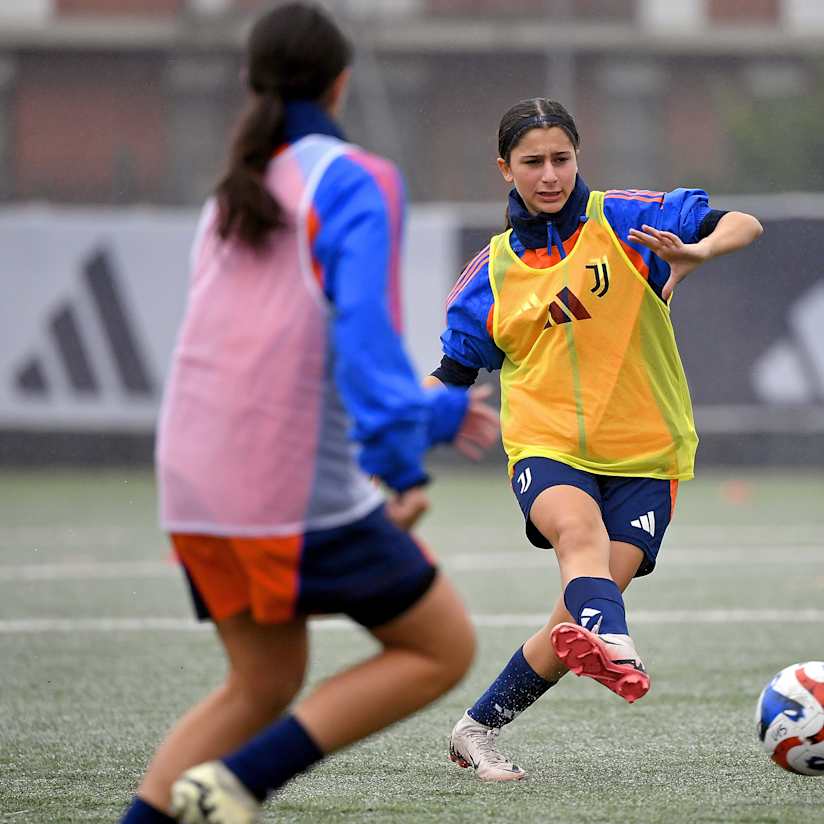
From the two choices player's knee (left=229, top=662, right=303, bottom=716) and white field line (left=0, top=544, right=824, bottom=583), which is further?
white field line (left=0, top=544, right=824, bottom=583)

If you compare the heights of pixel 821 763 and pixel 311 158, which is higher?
pixel 311 158

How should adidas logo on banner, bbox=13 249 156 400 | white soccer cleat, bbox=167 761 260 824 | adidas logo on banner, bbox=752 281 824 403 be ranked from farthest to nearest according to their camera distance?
adidas logo on banner, bbox=13 249 156 400
adidas logo on banner, bbox=752 281 824 403
white soccer cleat, bbox=167 761 260 824

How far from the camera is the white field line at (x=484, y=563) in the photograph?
984 cm

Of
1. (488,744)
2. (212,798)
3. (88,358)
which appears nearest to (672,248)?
(488,744)

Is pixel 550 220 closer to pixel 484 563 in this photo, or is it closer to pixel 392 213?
pixel 392 213

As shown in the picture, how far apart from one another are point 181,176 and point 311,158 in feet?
86.9

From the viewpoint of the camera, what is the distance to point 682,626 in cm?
786

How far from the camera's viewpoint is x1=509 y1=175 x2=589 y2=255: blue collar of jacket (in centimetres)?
485

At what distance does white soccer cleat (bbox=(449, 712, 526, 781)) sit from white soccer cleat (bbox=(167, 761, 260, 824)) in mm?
1700

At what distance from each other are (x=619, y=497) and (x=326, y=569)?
1.72 meters

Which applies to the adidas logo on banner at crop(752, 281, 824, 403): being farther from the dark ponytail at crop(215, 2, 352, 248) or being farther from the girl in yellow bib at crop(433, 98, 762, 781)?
the dark ponytail at crop(215, 2, 352, 248)

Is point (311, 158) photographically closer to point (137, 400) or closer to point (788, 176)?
point (137, 400)

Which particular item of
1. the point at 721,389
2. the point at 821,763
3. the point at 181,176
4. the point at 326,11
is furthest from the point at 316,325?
the point at 181,176

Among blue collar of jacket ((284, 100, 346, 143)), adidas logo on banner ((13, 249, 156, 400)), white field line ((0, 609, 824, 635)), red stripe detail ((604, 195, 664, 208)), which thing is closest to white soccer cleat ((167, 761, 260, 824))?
blue collar of jacket ((284, 100, 346, 143))
